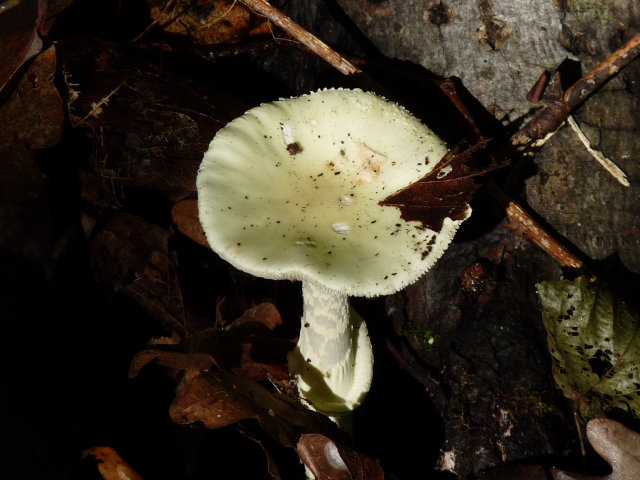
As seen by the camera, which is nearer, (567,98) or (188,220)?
(567,98)

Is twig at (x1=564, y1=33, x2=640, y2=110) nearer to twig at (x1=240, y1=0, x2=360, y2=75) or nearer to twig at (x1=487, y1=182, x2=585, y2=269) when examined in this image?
twig at (x1=487, y1=182, x2=585, y2=269)

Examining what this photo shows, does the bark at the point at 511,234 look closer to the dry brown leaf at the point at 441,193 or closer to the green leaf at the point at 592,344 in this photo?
the green leaf at the point at 592,344

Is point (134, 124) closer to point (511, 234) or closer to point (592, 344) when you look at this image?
point (511, 234)

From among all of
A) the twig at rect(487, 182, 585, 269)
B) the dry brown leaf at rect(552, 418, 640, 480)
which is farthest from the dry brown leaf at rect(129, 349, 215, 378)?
the dry brown leaf at rect(552, 418, 640, 480)

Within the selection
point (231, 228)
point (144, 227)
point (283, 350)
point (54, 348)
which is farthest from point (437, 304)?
point (54, 348)

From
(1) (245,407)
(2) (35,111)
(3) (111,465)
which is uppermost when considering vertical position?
(2) (35,111)

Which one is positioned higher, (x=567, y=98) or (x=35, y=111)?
(x=567, y=98)

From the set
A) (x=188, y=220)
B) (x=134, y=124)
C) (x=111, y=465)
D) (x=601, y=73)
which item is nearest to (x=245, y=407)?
(x=111, y=465)
